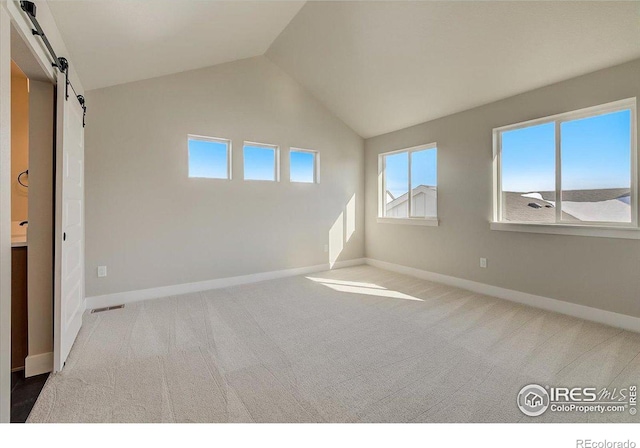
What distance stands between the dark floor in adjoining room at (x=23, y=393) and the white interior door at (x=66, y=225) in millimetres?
127

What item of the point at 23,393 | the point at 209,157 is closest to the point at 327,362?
the point at 23,393

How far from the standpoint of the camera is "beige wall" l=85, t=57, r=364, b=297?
3348 millimetres

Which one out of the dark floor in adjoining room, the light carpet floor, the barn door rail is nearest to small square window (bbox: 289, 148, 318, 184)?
the light carpet floor

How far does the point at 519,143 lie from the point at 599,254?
1485 millimetres

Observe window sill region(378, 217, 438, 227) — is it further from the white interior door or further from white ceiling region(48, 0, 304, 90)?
the white interior door

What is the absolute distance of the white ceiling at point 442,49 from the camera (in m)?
2.46

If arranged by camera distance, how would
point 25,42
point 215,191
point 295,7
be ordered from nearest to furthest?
point 25,42, point 295,7, point 215,191

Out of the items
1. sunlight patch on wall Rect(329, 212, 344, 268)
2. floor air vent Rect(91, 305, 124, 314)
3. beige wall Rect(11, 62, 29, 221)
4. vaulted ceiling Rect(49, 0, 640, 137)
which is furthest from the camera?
sunlight patch on wall Rect(329, 212, 344, 268)

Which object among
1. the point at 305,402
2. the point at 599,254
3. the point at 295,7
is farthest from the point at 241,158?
the point at 599,254

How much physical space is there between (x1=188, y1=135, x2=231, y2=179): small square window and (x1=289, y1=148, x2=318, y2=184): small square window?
3.46 feet

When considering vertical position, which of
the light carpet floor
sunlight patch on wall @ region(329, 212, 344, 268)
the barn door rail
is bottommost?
the light carpet floor

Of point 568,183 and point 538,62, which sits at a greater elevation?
point 538,62

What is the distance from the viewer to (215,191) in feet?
13.3

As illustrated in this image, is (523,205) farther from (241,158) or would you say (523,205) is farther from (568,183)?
(241,158)
